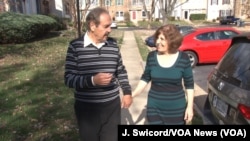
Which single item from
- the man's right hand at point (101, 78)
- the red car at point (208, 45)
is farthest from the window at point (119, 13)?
the man's right hand at point (101, 78)

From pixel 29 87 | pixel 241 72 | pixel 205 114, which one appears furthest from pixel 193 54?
pixel 241 72

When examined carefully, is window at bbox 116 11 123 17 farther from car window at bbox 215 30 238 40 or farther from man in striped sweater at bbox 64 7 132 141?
man in striped sweater at bbox 64 7 132 141

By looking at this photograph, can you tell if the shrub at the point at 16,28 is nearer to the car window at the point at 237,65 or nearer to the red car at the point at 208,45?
the red car at the point at 208,45

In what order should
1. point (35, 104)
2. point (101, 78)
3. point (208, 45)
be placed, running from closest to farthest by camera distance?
point (101, 78), point (35, 104), point (208, 45)

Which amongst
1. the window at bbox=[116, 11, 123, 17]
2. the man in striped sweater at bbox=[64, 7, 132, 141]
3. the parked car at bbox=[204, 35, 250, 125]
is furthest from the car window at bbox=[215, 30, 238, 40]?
the window at bbox=[116, 11, 123, 17]

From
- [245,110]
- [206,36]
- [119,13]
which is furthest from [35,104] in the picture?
[119,13]

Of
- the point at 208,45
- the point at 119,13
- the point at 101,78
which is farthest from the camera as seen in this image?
the point at 119,13

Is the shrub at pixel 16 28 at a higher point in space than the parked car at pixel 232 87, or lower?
higher

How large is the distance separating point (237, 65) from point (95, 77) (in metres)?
1.59

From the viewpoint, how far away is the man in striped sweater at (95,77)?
2.97 metres

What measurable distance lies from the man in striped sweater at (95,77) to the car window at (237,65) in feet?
3.88

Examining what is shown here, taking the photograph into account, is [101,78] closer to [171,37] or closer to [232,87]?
[171,37]

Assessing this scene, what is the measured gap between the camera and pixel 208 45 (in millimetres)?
11922

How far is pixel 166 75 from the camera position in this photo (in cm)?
327
